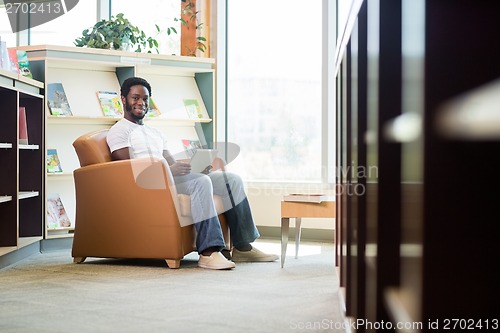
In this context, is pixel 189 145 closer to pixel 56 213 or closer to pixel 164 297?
pixel 56 213

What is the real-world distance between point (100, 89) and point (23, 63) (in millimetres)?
770

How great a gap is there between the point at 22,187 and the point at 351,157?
3260mm

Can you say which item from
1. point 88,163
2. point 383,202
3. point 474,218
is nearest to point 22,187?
point 88,163

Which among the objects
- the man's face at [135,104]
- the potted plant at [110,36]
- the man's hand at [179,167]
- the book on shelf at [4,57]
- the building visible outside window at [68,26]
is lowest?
the man's hand at [179,167]

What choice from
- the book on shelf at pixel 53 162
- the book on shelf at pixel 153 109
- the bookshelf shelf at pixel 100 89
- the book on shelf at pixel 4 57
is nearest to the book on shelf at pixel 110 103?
the bookshelf shelf at pixel 100 89

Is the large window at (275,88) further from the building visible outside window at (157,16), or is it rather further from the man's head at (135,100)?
the man's head at (135,100)

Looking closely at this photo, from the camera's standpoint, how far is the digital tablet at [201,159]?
527cm

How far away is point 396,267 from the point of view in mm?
1554

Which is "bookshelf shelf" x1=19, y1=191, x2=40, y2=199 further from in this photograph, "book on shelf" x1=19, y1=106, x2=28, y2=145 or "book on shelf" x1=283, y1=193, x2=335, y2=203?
"book on shelf" x1=283, y1=193, x2=335, y2=203

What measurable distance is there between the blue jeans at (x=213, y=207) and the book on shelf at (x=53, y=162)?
4.41 ft

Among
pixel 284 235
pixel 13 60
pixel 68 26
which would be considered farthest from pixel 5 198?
pixel 68 26

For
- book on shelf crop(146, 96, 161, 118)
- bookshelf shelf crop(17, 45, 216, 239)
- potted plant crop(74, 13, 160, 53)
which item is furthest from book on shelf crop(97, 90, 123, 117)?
potted plant crop(74, 13, 160, 53)

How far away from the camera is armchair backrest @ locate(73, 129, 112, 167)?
14.7ft

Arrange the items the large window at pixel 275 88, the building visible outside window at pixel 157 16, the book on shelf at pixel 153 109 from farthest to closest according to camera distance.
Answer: the building visible outside window at pixel 157 16
the large window at pixel 275 88
the book on shelf at pixel 153 109
